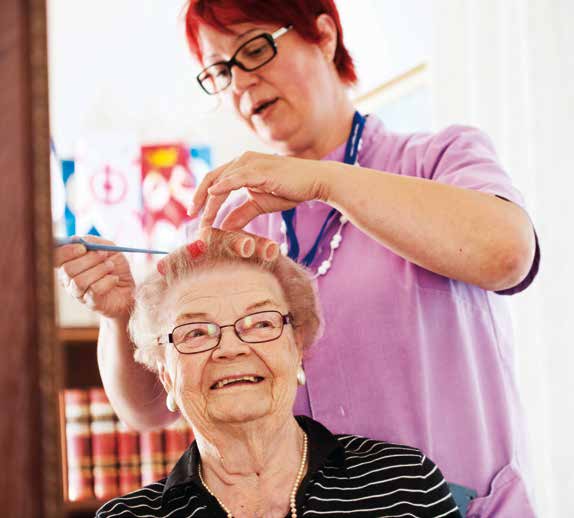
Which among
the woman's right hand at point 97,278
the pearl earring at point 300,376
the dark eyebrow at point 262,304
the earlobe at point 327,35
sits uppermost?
the earlobe at point 327,35

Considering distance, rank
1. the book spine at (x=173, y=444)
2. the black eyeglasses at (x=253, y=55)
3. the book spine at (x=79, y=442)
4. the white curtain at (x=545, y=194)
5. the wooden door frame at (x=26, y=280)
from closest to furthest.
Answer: the wooden door frame at (x=26, y=280)
the black eyeglasses at (x=253, y=55)
the book spine at (x=79, y=442)
the white curtain at (x=545, y=194)
the book spine at (x=173, y=444)

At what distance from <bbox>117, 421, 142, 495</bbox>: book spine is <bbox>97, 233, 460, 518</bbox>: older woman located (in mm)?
1075

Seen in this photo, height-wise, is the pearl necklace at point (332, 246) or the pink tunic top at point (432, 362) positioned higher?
the pearl necklace at point (332, 246)

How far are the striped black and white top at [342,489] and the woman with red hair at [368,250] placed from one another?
9 cm

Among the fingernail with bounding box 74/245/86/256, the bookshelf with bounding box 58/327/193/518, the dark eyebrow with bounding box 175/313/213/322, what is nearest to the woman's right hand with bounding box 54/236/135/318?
the fingernail with bounding box 74/245/86/256

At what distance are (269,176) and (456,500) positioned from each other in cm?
65

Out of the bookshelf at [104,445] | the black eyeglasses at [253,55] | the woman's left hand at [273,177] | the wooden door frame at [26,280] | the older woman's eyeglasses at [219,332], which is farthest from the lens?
the bookshelf at [104,445]

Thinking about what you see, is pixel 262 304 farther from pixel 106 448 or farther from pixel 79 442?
pixel 106 448

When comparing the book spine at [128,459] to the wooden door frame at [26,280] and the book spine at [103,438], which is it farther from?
the wooden door frame at [26,280]

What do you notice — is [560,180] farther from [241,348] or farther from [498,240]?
[241,348]

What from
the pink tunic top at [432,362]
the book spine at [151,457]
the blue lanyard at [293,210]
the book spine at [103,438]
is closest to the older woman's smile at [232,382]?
the pink tunic top at [432,362]

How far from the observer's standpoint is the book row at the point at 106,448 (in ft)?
7.45

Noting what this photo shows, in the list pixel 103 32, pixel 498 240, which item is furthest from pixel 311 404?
Result: pixel 103 32

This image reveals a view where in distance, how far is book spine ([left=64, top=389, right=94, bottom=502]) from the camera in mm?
2074
